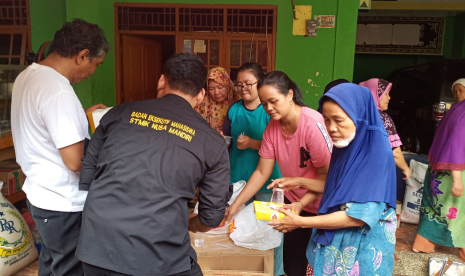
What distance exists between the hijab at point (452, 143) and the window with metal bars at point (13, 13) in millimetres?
5256

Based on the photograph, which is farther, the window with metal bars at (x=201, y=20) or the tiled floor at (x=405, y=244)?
the window with metal bars at (x=201, y=20)

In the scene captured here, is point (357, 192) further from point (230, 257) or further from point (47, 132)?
point (47, 132)

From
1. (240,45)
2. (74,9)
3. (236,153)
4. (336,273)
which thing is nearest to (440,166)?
(236,153)

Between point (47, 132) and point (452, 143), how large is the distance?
2.77 metres

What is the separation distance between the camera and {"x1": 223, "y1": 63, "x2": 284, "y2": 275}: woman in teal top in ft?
8.74

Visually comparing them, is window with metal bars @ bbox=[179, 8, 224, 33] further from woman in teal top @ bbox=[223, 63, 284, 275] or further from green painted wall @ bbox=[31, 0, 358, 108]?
woman in teal top @ bbox=[223, 63, 284, 275]

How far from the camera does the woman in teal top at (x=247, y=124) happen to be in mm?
2664

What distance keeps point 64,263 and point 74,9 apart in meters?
4.18

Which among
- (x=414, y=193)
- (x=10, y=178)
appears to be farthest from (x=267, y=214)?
(x=414, y=193)

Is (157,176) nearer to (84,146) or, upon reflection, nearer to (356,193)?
(84,146)

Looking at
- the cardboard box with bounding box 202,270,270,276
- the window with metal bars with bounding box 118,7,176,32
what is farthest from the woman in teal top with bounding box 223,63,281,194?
the window with metal bars with bounding box 118,7,176,32

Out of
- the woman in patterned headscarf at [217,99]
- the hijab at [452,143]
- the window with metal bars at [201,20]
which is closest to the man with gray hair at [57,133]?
the woman in patterned headscarf at [217,99]

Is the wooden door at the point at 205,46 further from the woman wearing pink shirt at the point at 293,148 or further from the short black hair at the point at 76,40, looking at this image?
the short black hair at the point at 76,40

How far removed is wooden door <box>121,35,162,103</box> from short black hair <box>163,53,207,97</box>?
A: 4.48m
